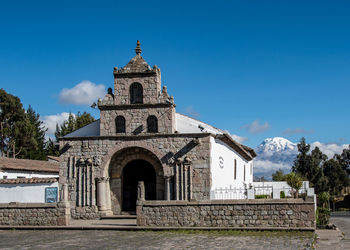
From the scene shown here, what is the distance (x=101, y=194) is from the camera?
918 inches

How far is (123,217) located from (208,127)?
7843 millimetres

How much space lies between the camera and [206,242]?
14.0 m

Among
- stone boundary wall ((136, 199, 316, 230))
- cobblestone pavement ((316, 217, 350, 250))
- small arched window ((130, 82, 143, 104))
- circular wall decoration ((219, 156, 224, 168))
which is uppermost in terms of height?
small arched window ((130, 82, 143, 104))

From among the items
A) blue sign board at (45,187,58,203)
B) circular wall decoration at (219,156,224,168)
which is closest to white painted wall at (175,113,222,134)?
circular wall decoration at (219,156,224,168)

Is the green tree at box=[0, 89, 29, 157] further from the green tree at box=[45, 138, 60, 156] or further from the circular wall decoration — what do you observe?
the circular wall decoration

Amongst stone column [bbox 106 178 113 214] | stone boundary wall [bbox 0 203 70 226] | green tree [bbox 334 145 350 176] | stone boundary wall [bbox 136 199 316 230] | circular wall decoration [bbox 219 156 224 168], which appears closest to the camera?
stone boundary wall [bbox 136 199 316 230]

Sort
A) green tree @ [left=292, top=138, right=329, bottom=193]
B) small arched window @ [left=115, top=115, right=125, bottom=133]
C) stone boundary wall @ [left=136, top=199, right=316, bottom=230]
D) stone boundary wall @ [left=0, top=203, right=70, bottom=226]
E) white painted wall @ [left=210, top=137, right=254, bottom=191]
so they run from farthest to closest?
green tree @ [left=292, top=138, right=329, bottom=193], small arched window @ [left=115, top=115, right=125, bottom=133], white painted wall @ [left=210, top=137, right=254, bottom=191], stone boundary wall @ [left=0, top=203, right=70, bottom=226], stone boundary wall @ [left=136, top=199, right=316, bottom=230]

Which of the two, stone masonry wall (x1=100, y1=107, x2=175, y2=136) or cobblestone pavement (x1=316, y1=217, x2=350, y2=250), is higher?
stone masonry wall (x1=100, y1=107, x2=175, y2=136)

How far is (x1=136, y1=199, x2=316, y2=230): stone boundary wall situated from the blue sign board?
8.62 meters

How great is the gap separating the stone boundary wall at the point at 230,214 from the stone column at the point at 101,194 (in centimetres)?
518

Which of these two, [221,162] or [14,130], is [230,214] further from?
[14,130]

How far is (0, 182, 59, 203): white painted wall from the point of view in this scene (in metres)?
25.5

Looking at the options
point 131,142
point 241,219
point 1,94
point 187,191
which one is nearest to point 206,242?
point 241,219

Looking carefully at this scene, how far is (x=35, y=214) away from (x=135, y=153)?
6.37 m
